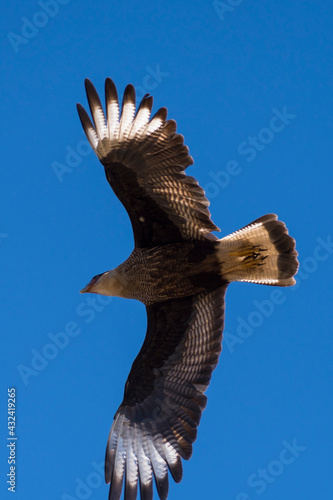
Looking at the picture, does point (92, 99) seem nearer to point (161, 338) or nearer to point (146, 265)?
point (146, 265)

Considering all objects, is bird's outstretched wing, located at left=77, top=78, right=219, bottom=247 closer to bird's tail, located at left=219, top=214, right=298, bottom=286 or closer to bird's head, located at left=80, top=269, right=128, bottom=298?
bird's tail, located at left=219, top=214, right=298, bottom=286

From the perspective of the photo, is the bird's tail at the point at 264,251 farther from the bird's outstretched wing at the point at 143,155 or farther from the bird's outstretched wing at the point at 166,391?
the bird's outstretched wing at the point at 166,391

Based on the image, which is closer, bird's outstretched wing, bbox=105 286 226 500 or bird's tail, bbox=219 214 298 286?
bird's tail, bbox=219 214 298 286

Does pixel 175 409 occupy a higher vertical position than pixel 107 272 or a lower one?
lower

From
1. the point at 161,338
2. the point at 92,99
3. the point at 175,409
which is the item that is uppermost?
the point at 92,99

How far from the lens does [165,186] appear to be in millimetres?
8672

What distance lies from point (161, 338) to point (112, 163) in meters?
Answer: 2.14

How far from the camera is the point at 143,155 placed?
854cm

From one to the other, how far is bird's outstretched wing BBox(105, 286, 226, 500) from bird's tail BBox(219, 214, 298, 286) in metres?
0.48

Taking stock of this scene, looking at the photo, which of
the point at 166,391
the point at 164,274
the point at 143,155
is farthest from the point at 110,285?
the point at 143,155

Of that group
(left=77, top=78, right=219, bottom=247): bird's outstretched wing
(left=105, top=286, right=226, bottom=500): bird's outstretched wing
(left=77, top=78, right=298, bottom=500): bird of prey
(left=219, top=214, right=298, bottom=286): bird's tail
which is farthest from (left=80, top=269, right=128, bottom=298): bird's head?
(left=219, top=214, right=298, bottom=286): bird's tail

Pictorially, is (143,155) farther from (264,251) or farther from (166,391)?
(166,391)

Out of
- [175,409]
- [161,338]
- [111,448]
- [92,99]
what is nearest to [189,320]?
[161,338]

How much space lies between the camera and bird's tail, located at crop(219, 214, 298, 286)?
8.84 m
